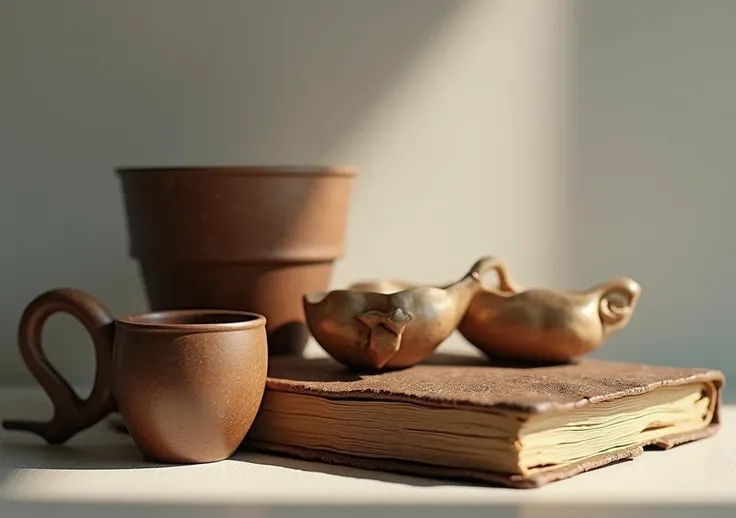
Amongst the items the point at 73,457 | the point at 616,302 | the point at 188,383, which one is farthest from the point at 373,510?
the point at 616,302

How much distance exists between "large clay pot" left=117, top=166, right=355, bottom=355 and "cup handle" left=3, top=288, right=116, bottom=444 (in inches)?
4.6

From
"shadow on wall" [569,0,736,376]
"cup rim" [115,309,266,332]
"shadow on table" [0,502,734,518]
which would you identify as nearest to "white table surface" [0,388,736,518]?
"shadow on table" [0,502,734,518]

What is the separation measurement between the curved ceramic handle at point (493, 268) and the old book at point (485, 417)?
0.10 meters

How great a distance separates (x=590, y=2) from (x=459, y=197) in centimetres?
30

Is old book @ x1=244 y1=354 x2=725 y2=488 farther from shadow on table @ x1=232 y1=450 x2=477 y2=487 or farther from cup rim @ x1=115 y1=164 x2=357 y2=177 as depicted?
cup rim @ x1=115 y1=164 x2=357 y2=177

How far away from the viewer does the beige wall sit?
135 centimetres

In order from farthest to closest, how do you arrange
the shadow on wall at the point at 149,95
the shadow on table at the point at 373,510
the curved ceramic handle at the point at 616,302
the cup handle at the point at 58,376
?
the shadow on wall at the point at 149,95, the curved ceramic handle at the point at 616,302, the cup handle at the point at 58,376, the shadow on table at the point at 373,510

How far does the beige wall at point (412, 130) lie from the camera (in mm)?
1350

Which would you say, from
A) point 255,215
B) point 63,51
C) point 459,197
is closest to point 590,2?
point 459,197

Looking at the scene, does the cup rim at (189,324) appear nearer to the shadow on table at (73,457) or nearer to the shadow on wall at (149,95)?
the shadow on table at (73,457)

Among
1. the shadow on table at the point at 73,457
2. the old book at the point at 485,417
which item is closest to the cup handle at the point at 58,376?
the shadow on table at the point at 73,457

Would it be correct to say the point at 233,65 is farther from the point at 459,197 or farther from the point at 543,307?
the point at 543,307

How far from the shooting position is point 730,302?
137 cm

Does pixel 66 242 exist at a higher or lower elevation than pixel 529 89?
lower
